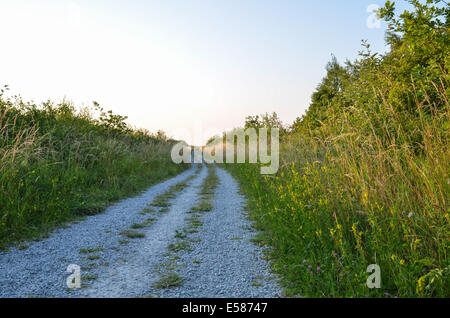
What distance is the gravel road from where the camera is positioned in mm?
3055

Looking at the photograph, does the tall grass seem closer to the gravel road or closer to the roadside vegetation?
the gravel road

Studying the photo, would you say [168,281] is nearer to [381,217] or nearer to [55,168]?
[381,217]

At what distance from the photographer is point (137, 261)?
3.93m

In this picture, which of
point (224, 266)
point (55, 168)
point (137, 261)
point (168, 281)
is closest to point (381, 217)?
point (224, 266)

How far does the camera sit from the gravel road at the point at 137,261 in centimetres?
305

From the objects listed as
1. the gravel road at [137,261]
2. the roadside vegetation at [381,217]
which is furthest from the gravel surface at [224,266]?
the roadside vegetation at [381,217]

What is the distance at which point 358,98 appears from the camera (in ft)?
22.8

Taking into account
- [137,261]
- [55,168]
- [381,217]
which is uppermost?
[55,168]

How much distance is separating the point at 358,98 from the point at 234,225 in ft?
14.4

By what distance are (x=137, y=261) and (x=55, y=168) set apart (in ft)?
17.1

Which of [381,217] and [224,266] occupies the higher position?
[381,217]
